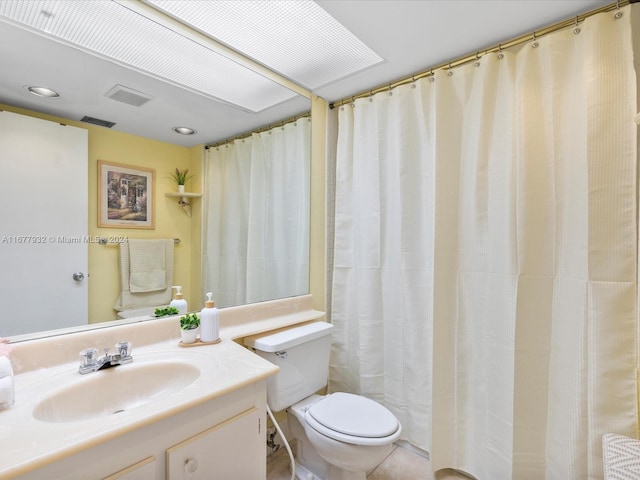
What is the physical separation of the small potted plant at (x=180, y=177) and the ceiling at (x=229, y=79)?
0.45ft

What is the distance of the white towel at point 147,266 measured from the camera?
52.4 inches

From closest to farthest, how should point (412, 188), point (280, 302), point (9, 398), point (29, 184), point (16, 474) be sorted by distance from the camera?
point (16, 474) < point (9, 398) < point (29, 184) < point (412, 188) < point (280, 302)

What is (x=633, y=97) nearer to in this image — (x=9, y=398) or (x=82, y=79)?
(x=82, y=79)

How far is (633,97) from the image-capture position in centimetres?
119

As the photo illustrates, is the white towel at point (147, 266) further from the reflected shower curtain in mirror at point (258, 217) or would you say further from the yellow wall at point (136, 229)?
the reflected shower curtain in mirror at point (258, 217)

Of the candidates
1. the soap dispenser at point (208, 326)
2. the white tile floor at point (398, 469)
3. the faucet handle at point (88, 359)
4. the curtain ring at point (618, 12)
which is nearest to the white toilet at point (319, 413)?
the white tile floor at point (398, 469)

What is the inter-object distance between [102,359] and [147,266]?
1.40 ft

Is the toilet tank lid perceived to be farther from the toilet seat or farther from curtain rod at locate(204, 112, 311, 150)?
curtain rod at locate(204, 112, 311, 150)

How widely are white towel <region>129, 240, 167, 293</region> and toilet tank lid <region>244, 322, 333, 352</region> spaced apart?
52 centimetres

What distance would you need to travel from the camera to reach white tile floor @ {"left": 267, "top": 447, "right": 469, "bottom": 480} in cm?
165

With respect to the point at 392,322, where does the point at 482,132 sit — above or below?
above

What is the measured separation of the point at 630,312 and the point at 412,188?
1068mm

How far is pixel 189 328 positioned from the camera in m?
1.33

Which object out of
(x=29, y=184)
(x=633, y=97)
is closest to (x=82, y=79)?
(x=29, y=184)
